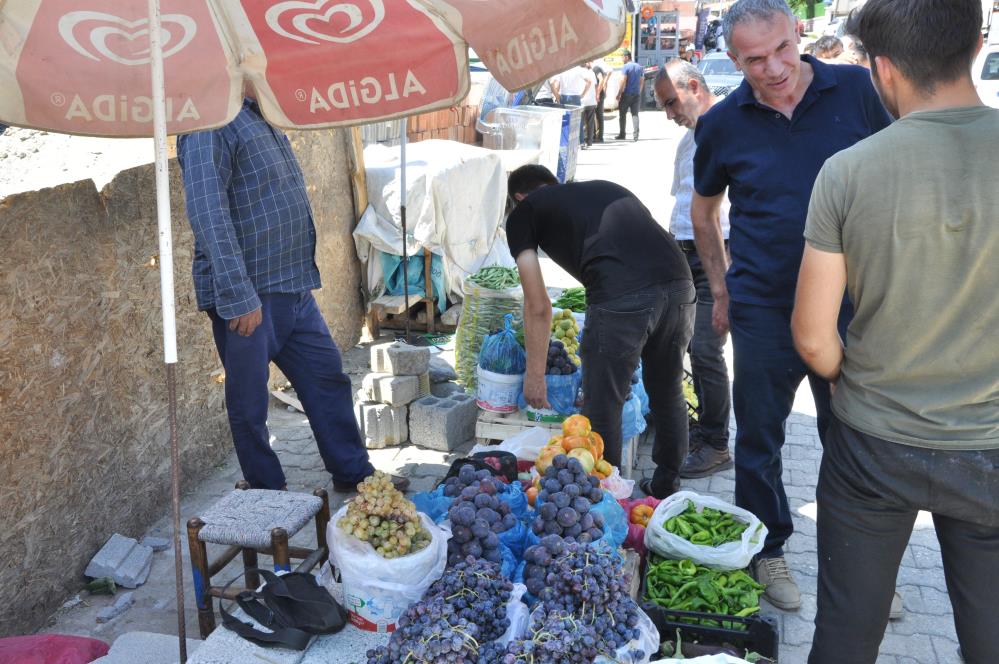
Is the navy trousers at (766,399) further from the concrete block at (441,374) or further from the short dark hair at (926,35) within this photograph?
the concrete block at (441,374)

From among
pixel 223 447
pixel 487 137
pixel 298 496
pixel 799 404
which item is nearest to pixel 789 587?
pixel 298 496

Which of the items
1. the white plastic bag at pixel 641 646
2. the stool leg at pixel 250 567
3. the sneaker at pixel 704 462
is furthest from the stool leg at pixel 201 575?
the sneaker at pixel 704 462

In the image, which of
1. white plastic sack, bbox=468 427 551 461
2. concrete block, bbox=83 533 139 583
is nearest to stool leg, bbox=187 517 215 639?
concrete block, bbox=83 533 139 583

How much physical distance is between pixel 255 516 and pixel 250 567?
1.10 feet

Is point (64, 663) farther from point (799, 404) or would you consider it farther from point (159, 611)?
point (799, 404)

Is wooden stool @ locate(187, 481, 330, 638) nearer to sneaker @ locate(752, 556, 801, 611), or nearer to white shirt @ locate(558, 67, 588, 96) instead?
sneaker @ locate(752, 556, 801, 611)

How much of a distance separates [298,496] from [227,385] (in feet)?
3.17

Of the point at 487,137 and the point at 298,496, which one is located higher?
the point at 487,137

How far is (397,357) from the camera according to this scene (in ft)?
18.8

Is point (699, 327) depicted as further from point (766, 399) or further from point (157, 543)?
point (157, 543)

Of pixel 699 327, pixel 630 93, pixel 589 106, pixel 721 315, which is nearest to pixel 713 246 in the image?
pixel 721 315

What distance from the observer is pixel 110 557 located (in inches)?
160

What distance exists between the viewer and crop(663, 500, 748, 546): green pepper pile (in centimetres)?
357

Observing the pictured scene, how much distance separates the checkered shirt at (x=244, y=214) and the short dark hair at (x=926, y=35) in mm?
2776
